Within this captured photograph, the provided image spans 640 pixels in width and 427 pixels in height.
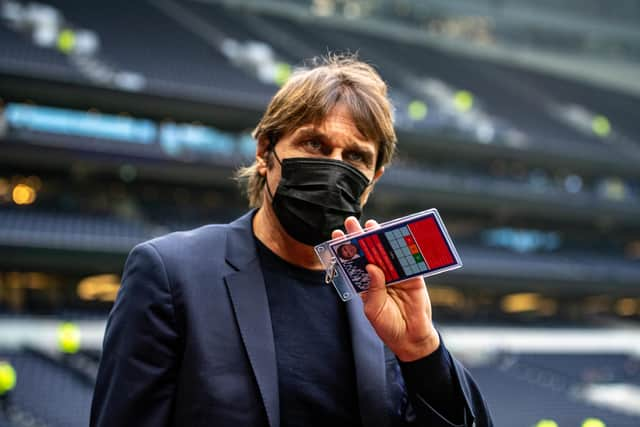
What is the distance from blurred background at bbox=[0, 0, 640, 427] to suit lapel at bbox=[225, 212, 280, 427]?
A: 32.1 feet

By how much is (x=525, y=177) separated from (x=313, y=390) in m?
23.8

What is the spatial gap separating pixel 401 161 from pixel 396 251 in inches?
829

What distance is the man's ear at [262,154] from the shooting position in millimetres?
2281

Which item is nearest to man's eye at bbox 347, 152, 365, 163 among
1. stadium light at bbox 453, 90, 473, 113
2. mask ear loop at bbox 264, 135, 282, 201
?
mask ear loop at bbox 264, 135, 282, 201

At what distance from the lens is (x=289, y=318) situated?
2.01m

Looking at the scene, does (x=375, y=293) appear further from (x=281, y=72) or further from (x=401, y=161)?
(x=401, y=161)

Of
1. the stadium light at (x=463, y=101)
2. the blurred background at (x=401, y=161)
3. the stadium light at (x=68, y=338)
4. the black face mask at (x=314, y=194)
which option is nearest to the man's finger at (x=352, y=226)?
the black face mask at (x=314, y=194)

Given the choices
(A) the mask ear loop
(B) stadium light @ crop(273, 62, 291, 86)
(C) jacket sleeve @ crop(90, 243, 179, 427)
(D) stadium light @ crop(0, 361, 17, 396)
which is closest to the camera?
(C) jacket sleeve @ crop(90, 243, 179, 427)

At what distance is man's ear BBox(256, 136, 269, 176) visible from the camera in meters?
2.28

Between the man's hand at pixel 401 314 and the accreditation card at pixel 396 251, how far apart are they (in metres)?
0.03

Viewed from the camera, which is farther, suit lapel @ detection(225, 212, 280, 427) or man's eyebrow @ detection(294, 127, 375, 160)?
man's eyebrow @ detection(294, 127, 375, 160)

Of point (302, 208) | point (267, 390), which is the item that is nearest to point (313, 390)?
point (267, 390)

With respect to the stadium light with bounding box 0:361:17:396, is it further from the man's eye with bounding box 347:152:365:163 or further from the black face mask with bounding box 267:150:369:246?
the man's eye with bounding box 347:152:365:163

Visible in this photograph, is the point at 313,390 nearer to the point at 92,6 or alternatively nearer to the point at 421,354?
the point at 421,354
